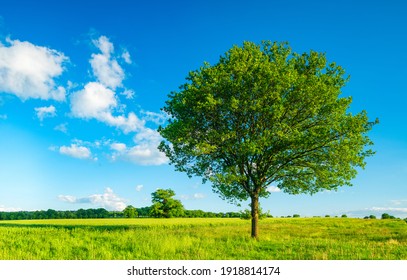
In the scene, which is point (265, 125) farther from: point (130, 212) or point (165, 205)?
point (130, 212)

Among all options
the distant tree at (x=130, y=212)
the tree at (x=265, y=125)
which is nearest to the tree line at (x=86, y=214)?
the distant tree at (x=130, y=212)

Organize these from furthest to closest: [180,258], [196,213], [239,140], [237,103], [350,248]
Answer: [196,213] < [239,140] < [237,103] < [350,248] < [180,258]

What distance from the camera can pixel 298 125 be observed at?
27359 mm

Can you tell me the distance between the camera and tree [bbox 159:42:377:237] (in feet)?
83.2

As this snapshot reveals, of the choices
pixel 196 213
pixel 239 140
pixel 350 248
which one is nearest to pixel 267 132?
pixel 239 140

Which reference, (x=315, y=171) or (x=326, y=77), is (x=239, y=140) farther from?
(x=326, y=77)

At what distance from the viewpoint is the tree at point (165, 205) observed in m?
95.8

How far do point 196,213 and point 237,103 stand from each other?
338ft

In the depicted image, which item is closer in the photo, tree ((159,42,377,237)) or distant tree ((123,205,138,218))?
tree ((159,42,377,237))

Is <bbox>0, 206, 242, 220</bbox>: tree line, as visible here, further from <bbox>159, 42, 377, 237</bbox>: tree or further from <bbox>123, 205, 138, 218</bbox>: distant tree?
<bbox>159, 42, 377, 237</bbox>: tree

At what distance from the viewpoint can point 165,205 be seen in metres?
97.7

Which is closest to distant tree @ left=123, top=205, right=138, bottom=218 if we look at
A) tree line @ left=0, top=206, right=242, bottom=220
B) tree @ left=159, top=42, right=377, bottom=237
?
tree line @ left=0, top=206, right=242, bottom=220

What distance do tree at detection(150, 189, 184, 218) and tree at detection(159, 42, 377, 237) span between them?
6948 centimetres

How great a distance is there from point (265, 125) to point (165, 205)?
75534mm
